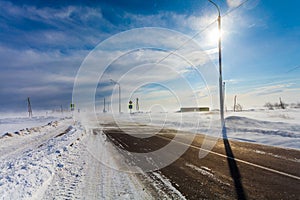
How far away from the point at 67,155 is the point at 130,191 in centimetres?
479

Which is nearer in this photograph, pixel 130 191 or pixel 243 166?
pixel 130 191

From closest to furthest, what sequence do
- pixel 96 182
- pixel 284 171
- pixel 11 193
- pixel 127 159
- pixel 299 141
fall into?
pixel 11 193 < pixel 96 182 < pixel 284 171 < pixel 127 159 < pixel 299 141

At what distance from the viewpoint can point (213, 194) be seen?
4.06 metres

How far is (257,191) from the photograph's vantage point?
419cm

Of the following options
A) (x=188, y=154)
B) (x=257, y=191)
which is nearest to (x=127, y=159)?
(x=188, y=154)

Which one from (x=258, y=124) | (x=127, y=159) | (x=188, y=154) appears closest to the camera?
(x=127, y=159)

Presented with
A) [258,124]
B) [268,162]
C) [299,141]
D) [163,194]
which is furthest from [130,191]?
[258,124]

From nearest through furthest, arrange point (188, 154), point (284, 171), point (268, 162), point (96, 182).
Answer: point (96, 182) < point (284, 171) < point (268, 162) < point (188, 154)

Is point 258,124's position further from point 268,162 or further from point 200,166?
point 200,166

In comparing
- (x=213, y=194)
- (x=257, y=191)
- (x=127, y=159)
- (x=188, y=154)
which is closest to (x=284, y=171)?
(x=257, y=191)

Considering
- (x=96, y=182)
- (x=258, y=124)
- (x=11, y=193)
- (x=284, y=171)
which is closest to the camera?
(x=11, y=193)

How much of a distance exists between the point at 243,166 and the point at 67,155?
20.7 feet

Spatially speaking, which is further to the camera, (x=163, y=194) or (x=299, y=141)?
(x=299, y=141)

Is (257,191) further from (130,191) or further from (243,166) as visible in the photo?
(130,191)
